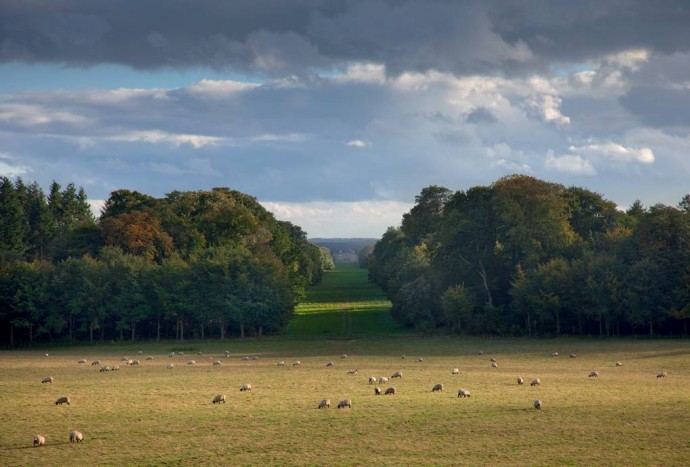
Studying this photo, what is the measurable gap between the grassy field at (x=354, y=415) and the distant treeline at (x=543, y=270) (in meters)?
22.7

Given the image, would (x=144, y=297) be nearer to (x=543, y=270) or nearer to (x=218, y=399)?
(x=543, y=270)

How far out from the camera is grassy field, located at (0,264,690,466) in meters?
31.6

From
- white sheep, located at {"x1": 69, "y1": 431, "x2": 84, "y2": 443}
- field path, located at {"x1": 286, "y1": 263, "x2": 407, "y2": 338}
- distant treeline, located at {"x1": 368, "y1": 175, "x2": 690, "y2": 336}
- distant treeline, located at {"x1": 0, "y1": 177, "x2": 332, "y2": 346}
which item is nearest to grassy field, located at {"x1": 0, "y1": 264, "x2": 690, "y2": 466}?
white sheep, located at {"x1": 69, "y1": 431, "x2": 84, "y2": 443}

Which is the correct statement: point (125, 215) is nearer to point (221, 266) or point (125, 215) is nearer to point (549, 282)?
point (221, 266)

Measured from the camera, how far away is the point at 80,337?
112 meters

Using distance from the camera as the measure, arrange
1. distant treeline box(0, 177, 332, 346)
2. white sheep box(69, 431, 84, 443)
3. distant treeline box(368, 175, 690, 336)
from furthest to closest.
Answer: distant treeline box(0, 177, 332, 346), distant treeline box(368, 175, 690, 336), white sheep box(69, 431, 84, 443)

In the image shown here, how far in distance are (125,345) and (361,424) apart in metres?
73.7

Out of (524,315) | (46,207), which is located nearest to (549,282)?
(524,315)

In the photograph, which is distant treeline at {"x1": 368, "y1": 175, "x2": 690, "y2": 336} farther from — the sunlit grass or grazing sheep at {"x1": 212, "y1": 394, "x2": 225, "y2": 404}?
grazing sheep at {"x1": 212, "y1": 394, "x2": 225, "y2": 404}

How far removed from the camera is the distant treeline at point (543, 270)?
94188 millimetres

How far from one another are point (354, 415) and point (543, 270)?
6572 centimetres

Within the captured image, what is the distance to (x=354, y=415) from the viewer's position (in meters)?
39.6

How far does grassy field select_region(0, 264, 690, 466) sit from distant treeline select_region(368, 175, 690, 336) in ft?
74.4

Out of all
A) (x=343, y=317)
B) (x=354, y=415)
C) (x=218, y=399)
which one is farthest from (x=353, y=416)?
(x=343, y=317)
